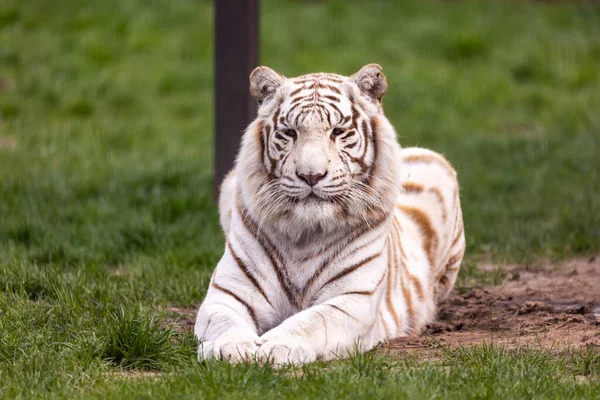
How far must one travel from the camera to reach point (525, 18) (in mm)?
13109

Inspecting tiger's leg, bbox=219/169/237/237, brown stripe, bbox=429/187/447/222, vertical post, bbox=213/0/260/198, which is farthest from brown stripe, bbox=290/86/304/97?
vertical post, bbox=213/0/260/198

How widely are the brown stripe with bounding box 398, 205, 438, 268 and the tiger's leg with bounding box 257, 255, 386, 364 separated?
97 cm

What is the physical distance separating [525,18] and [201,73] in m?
5.02

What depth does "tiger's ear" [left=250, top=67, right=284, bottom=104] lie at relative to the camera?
423cm

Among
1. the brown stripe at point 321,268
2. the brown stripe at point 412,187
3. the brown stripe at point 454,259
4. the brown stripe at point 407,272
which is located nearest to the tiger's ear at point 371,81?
the brown stripe at point 321,268

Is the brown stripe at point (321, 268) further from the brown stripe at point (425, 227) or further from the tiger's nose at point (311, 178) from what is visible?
the brown stripe at point (425, 227)

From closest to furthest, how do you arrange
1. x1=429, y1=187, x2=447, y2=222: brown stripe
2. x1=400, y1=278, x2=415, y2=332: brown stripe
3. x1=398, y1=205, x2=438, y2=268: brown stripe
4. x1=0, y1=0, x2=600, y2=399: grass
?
x1=0, y1=0, x2=600, y2=399: grass, x1=400, y1=278, x2=415, y2=332: brown stripe, x1=398, y1=205, x2=438, y2=268: brown stripe, x1=429, y1=187, x2=447, y2=222: brown stripe

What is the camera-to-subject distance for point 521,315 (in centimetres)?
471

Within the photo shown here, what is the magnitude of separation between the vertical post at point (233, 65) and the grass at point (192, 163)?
28.7 inches

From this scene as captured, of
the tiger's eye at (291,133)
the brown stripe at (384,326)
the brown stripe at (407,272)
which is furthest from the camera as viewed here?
the brown stripe at (407,272)

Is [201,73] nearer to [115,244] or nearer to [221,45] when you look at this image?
[221,45]

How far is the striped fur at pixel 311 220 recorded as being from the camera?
12.7 ft

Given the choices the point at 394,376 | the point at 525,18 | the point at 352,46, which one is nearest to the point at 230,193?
the point at 394,376

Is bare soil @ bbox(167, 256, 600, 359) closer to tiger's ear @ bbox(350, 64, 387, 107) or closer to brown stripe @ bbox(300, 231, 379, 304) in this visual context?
brown stripe @ bbox(300, 231, 379, 304)
